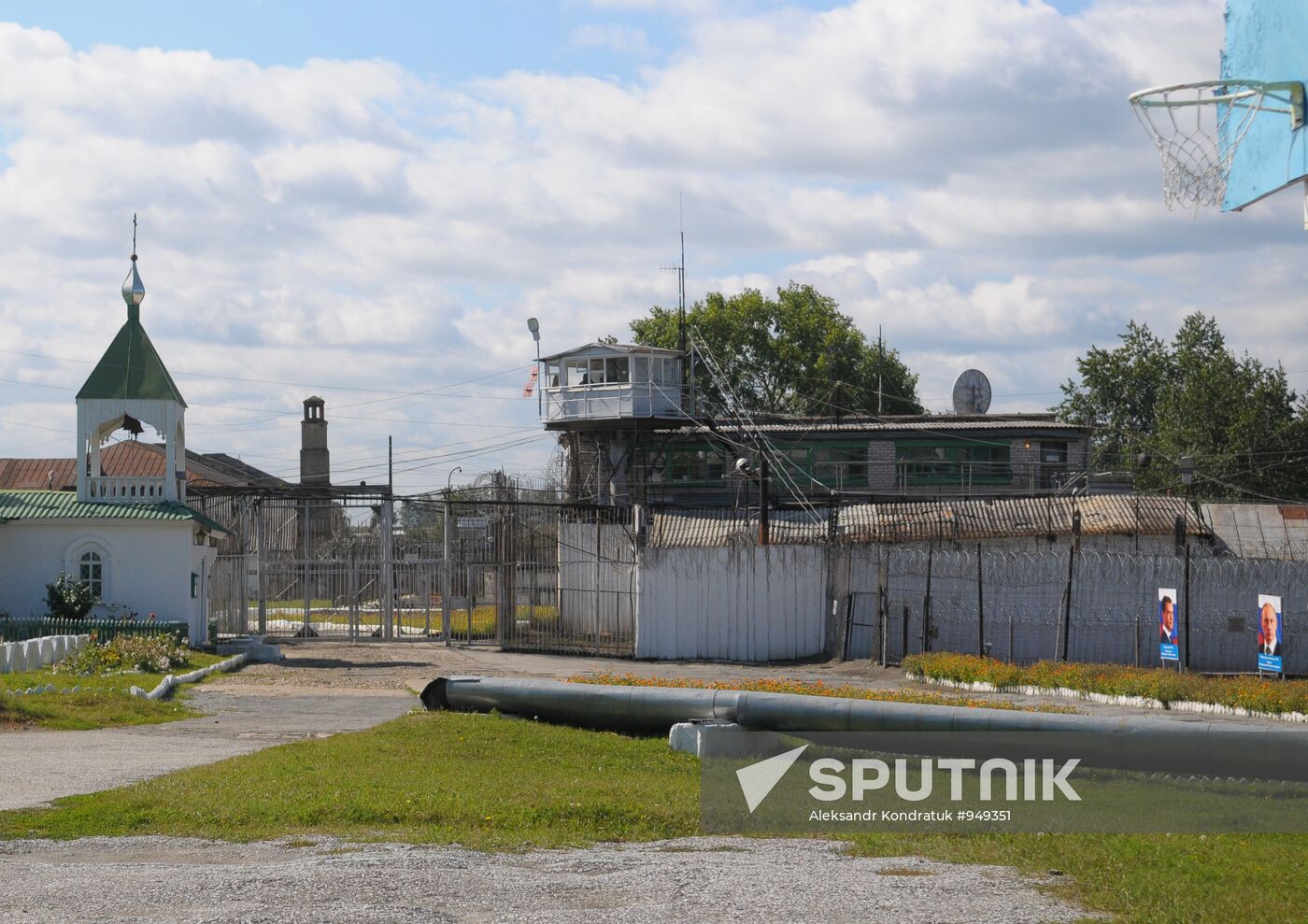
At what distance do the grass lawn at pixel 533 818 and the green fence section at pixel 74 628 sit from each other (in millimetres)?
15243

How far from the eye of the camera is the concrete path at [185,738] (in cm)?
1441

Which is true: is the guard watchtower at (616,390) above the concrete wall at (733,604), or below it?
above

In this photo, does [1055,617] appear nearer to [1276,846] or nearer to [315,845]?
[1276,846]

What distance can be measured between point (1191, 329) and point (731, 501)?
132ft

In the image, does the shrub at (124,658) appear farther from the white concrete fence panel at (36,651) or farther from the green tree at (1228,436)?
the green tree at (1228,436)

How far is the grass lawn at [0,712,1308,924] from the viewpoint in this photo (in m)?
9.50

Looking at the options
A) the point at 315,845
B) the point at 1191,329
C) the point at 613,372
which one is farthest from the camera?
the point at 1191,329

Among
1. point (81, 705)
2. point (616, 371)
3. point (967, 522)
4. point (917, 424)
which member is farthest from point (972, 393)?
point (81, 705)

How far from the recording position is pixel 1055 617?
1164 inches

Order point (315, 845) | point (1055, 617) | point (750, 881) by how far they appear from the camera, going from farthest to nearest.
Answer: point (1055, 617)
point (315, 845)
point (750, 881)

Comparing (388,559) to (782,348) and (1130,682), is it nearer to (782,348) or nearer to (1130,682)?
(1130,682)

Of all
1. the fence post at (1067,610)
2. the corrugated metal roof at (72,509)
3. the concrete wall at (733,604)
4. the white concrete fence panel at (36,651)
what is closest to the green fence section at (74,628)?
the white concrete fence panel at (36,651)

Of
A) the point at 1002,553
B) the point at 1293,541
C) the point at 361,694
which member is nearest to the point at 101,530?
the point at 361,694

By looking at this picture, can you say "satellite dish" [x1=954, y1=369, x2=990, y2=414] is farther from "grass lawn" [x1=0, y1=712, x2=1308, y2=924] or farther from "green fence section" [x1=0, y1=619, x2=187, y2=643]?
"grass lawn" [x1=0, y1=712, x2=1308, y2=924]
